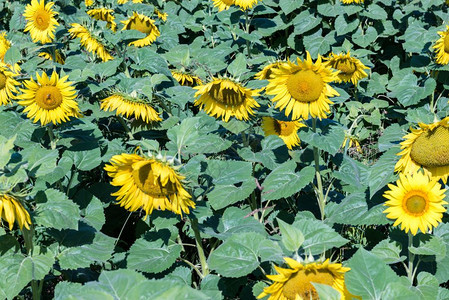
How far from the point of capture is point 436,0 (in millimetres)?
5488

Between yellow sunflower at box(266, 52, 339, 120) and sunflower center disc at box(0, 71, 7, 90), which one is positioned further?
sunflower center disc at box(0, 71, 7, 90)

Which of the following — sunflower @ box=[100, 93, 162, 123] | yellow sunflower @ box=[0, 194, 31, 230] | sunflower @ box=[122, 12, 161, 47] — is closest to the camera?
yellow sunflower @ box=[0, 194, 31, 230]

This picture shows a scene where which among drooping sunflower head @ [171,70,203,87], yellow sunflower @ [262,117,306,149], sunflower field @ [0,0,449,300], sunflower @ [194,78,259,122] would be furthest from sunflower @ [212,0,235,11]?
sunflower @ [194,78,259,122]

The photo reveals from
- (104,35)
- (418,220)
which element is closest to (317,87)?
(418,220)

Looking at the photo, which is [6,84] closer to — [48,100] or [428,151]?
[48,100]

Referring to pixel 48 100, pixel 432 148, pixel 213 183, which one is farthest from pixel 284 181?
pixel 48 100

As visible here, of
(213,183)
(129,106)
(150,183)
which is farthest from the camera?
(129,106)

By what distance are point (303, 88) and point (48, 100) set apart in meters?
1.31

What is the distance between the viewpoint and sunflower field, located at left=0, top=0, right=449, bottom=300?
212 cm

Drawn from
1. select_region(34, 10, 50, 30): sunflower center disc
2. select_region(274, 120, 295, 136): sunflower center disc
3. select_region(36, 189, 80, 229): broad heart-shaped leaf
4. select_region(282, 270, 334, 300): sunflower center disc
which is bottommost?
select_region(282, 270, 334, 300): sunflower center disc

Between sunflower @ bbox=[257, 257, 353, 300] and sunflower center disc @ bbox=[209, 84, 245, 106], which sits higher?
sunflower center disc @ bbox=[209, 84, 245, 106]

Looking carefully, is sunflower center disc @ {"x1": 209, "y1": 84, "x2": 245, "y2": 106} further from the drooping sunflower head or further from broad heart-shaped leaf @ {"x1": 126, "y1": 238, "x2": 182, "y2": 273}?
the drooping sunflower head

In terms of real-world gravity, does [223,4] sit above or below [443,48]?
above

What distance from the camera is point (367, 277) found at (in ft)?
5.71
